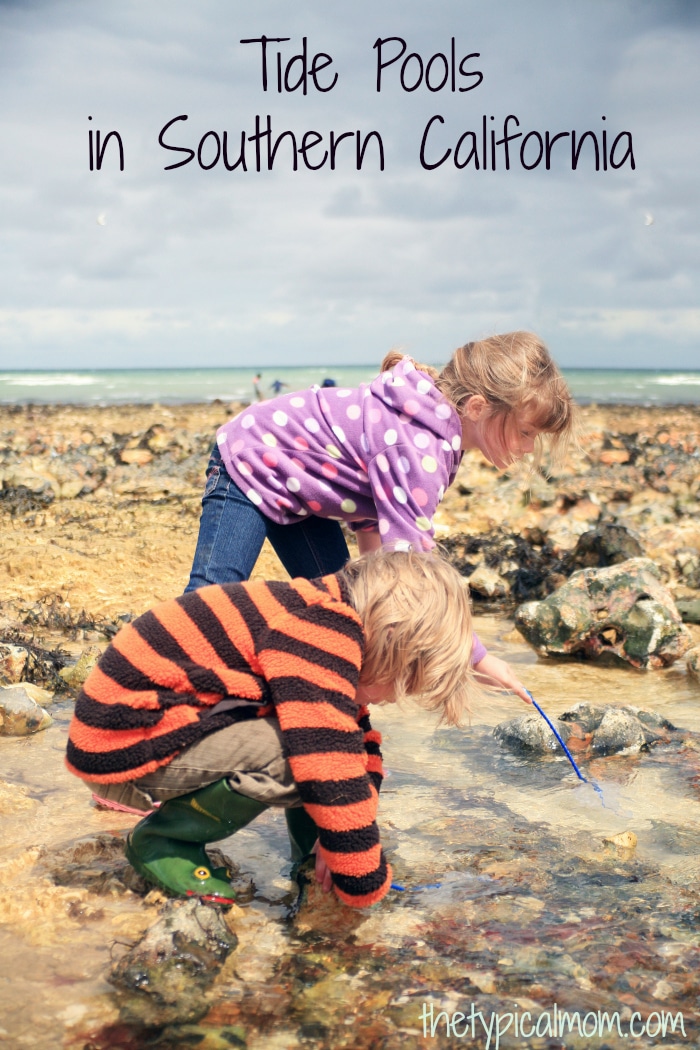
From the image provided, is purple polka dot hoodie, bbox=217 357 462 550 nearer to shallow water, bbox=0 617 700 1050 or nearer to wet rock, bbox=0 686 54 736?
shallow water, bbox=0 617 700 1050

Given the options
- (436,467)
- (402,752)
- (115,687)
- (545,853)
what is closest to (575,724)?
(402,752)

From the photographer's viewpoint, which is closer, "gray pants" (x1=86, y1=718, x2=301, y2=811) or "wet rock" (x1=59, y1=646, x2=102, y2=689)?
"gray pants" (x1=86, y1=718, x2=301, y2=811)

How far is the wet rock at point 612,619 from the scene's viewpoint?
4.36m

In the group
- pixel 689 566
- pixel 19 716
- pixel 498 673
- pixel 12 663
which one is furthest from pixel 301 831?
pixel 689 566

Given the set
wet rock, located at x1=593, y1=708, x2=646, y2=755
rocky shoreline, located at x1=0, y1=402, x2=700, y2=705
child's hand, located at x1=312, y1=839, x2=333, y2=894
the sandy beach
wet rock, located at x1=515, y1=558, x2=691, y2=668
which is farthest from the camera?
the sandy beach

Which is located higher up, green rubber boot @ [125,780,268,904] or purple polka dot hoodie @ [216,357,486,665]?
purple polka dot hoodie @ [216,357,486,665]

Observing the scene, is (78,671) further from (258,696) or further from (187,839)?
(258,696)

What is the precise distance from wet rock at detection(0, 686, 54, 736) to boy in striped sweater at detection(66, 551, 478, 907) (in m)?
1.24

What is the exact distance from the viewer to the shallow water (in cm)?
181

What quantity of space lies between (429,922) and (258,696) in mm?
643

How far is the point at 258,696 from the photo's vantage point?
6.99ft

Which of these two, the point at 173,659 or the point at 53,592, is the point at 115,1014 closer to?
the point at 173,659

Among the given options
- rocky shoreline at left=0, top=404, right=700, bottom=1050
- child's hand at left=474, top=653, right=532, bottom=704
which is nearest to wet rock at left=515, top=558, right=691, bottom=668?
rocky shoreline at left=0, top=404, right=700, bottom=1050

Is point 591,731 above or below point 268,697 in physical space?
below
